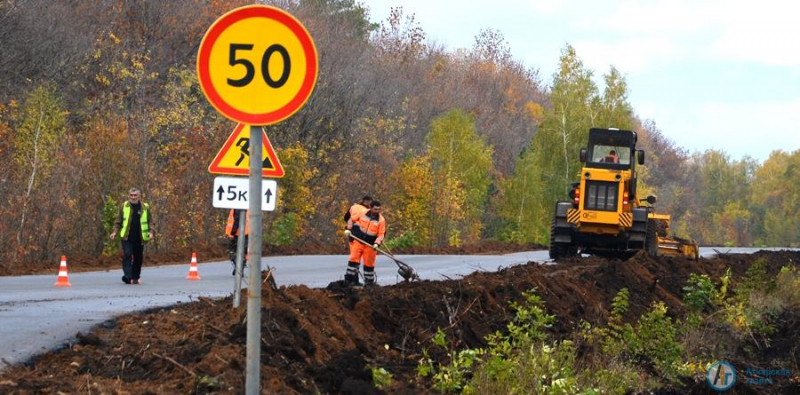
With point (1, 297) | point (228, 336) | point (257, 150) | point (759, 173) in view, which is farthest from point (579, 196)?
point (759, 173)

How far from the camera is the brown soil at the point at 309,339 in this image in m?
9.35

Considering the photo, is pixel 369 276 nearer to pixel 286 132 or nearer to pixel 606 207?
pixel 606 207

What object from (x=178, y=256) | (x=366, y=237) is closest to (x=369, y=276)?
(x=366, y=237)

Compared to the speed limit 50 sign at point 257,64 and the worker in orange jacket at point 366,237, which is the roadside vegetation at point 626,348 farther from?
the speed limit 50 sign at point 257,64

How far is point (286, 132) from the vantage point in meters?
50.4

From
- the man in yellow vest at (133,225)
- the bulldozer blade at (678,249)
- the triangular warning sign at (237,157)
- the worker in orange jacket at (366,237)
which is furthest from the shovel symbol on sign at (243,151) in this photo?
the bulldozer blade at (678,249)

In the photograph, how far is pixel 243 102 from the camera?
6.69 m

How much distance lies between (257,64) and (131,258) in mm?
15370

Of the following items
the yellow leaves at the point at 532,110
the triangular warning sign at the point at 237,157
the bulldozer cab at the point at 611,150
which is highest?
the yellow leaves at the point at 532,110

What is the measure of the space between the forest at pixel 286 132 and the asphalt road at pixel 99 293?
420 cm

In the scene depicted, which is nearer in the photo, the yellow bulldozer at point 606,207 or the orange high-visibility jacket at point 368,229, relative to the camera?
the orange high-visibility jacket at point 368,229

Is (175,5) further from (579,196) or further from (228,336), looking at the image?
(228,336)

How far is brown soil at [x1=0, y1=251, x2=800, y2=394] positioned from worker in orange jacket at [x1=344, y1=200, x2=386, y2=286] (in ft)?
4.02

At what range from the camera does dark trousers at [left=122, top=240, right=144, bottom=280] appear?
68.6 ft
